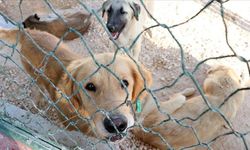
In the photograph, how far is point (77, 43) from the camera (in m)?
4.20

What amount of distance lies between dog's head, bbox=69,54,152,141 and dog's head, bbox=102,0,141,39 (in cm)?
114

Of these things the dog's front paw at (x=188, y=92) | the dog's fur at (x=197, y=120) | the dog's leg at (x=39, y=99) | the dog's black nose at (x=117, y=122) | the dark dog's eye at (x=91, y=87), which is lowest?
the dog's front paw at (x=188, y=92)

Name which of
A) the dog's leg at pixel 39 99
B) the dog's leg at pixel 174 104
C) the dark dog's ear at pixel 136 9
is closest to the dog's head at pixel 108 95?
the dog's leg at pixel 174 104

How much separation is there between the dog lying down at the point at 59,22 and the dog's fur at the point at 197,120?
52.7 inches

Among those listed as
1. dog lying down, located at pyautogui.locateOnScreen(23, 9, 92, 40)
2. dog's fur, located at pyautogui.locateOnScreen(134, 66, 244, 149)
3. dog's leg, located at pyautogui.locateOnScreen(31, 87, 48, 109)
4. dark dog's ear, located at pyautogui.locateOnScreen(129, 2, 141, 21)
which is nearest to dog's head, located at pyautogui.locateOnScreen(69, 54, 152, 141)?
dog's fur, located at pyautogui.locateOnScreen(134, 66, 244, 149)

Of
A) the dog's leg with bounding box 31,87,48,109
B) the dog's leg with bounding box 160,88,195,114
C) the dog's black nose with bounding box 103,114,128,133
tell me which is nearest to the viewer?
the dog's black nose with bounding box 103,114,128,133

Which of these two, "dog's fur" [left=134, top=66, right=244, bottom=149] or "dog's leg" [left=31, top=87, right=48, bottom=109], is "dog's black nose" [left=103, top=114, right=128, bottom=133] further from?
"dog's leg" [left=31, top=87, right=48, bottom=109]

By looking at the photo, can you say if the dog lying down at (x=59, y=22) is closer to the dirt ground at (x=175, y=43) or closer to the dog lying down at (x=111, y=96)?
the dirt ground at (x=175, y=43)

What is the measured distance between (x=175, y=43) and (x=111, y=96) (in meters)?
2.25

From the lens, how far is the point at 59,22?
3.95 meters

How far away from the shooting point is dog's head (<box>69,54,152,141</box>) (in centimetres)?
215

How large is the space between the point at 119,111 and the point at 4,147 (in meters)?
0.66

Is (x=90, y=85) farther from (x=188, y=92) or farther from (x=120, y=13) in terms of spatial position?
(x=188, y=92)

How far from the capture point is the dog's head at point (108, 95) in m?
2.15
